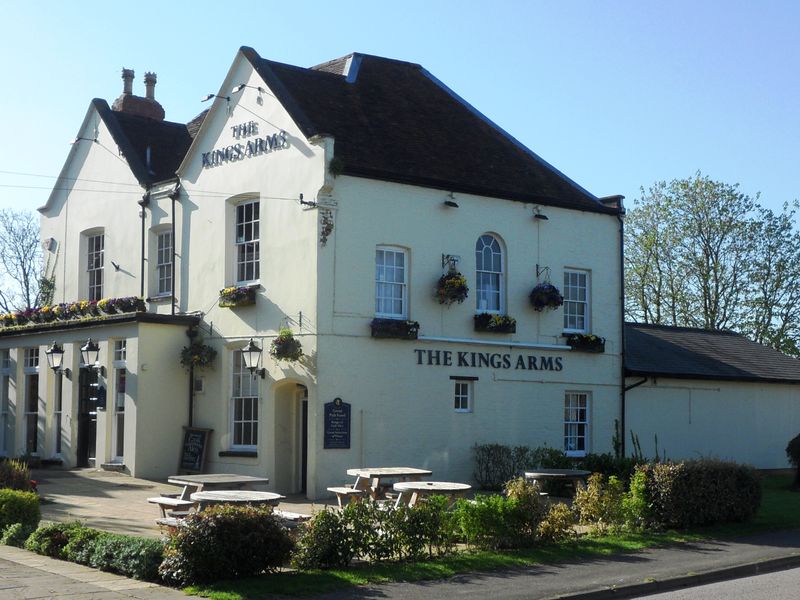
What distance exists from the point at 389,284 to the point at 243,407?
14.4 feet

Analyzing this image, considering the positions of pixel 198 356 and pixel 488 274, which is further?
pixel 488 274

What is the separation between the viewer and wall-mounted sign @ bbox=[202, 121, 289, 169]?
24.0m

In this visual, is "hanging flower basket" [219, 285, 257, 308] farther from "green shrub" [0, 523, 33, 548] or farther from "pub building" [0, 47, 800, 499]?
"green shrub" [0, 523, 33, 548]

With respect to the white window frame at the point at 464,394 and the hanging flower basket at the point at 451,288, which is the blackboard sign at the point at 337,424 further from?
the hanging flower basket at the point at 451,288

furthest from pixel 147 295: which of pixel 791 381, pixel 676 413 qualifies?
pixel 791 381

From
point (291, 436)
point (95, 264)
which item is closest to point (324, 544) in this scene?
point (291, 436)

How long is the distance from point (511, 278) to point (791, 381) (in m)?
11.3

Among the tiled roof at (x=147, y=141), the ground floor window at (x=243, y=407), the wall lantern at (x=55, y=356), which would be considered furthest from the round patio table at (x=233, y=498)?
the tiled roof at (x=147, y=141)

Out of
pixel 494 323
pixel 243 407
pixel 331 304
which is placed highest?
pixel 331 304

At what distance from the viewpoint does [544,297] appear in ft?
84.9

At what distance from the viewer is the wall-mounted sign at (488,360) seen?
954 inches

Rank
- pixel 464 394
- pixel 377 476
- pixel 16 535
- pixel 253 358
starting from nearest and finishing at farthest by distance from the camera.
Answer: pixel 16 535, pixel 377 476, pixel 253 358, pixel 464 394

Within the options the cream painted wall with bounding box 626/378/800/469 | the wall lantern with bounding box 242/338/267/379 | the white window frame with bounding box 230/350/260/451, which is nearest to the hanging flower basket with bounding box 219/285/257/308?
the wall lantern with bounding box 242/338/267/379

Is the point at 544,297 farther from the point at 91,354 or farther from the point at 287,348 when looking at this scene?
the point at 91,354
